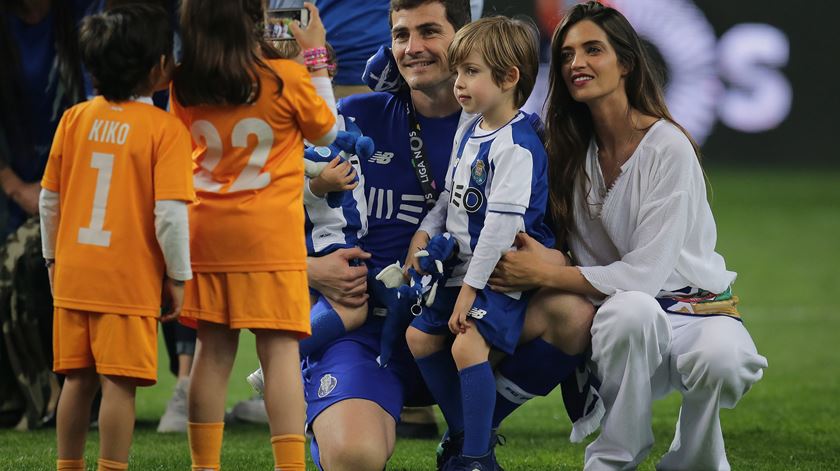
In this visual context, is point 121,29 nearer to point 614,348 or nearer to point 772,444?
point 614,348

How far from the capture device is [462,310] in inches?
145

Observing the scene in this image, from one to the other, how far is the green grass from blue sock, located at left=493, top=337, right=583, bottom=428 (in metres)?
0.38

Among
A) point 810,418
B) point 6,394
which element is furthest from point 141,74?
point 810,418

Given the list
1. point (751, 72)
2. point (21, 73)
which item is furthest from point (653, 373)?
point (751, 72)

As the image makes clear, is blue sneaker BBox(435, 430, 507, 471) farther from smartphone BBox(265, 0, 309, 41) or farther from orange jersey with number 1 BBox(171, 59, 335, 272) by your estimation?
smartphone BBox(265, 0, 309, 41)

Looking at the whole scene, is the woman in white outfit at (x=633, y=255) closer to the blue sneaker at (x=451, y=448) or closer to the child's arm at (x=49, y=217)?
the blue sneaker at (x=451, y=448)

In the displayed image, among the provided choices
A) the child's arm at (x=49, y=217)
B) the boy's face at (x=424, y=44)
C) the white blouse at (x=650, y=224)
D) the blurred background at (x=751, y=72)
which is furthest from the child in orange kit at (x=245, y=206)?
the blurred background at (x=751, y=72)

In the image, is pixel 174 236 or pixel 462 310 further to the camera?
pixel 462 310

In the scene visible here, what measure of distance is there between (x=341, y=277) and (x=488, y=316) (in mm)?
537

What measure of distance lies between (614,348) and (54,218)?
1.59m

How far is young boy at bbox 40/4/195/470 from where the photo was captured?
10.6ft

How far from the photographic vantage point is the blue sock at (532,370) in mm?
3844

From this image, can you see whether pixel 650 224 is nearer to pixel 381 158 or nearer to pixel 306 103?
pixel 381 158

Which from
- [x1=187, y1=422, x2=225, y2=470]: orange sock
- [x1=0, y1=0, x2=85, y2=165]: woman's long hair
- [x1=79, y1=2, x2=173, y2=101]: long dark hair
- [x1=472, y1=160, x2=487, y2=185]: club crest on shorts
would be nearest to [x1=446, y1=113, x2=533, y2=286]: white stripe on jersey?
[x1=472, y1=160, x2=487, y2=185]: club crest on shorts
